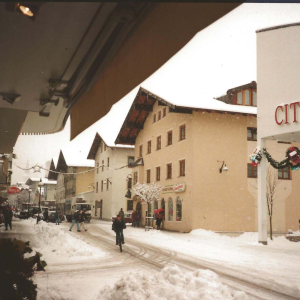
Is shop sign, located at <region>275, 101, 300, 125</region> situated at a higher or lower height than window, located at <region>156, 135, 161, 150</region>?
lower

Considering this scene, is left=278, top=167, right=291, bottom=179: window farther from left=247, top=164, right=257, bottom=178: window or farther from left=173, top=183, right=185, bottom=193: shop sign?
left=173, top=183, right=185, bottom=193: shop sign

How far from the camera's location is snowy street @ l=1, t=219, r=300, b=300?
6828mm

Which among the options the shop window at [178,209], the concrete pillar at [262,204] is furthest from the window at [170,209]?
the concrete pillar at [262,204]

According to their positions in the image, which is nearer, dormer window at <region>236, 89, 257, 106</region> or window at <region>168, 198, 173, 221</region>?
window at <region>168, 198, 173, 221</region>

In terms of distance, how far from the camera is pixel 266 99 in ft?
64.0

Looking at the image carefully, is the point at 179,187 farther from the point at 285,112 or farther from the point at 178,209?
the point at 285,112

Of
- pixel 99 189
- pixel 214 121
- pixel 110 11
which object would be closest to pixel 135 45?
pixel 110 11

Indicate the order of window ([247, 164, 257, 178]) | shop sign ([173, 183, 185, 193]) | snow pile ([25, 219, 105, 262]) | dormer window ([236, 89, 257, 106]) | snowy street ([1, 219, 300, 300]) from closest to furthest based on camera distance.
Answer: snowy street ([1, 219, 300, 300]) → snow pile ([25, 219, 105, 262]) → shop sign ([173, 183, 185, 193]) → window ([247, 164, 257, 178]) → dormer window ([236, 89, 257, 106])

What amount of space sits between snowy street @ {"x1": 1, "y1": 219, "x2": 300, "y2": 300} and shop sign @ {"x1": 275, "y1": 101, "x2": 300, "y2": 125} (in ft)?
19.0

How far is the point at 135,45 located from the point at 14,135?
7.03 m

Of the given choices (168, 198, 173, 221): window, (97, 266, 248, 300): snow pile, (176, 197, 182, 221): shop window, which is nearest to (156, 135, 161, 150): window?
(168, 198, 173, 221): window

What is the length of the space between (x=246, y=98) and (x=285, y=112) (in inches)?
568

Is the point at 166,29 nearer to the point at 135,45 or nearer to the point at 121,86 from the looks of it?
the point at 135,45

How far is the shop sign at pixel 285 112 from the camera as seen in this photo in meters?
17.8
